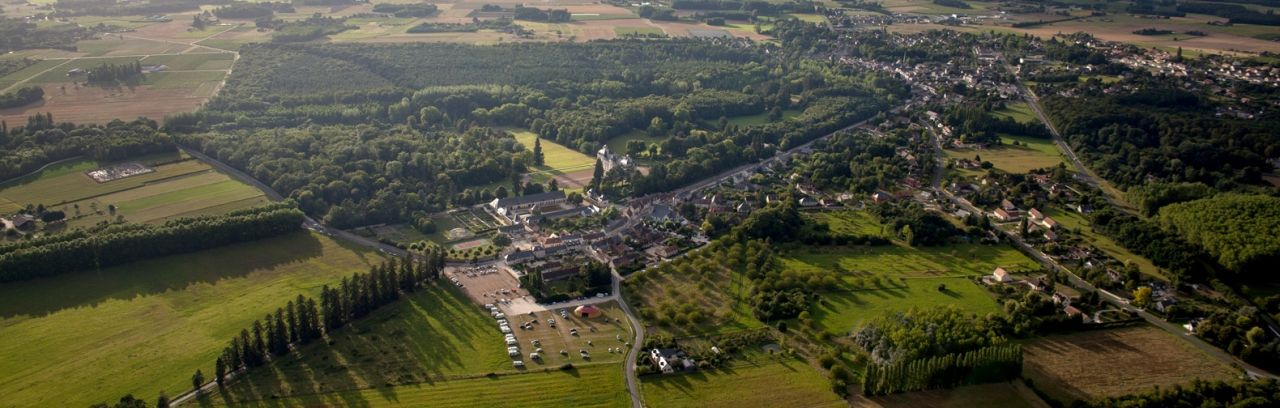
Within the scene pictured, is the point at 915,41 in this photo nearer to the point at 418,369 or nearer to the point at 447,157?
the point at 447,157

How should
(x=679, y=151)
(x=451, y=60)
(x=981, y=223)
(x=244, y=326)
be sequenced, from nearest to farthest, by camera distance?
(x=244, y=326), (x=981, y=223), (x=679, y=151), (x=451, y=60)

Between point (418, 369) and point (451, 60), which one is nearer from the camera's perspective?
point (418, 369)

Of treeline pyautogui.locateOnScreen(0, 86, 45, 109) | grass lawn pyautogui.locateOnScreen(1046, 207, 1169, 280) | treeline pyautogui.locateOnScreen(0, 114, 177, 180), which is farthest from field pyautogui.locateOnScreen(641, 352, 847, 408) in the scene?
treeline pyautogui.locateOnScreen(0, 86, 45, 109)

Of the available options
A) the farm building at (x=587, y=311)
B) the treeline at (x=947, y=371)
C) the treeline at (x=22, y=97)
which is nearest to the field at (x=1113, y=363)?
the treeline at (x=947, y=371)

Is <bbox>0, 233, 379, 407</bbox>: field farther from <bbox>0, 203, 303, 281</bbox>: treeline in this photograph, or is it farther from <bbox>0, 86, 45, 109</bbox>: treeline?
<bbox>0, 86, 45, 109</bbox>: treeline

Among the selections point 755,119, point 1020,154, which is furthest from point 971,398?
point 755,119

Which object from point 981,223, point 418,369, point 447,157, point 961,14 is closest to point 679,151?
point 447,157

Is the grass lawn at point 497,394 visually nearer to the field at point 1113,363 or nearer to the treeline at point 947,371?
the treeline at point 947,371
